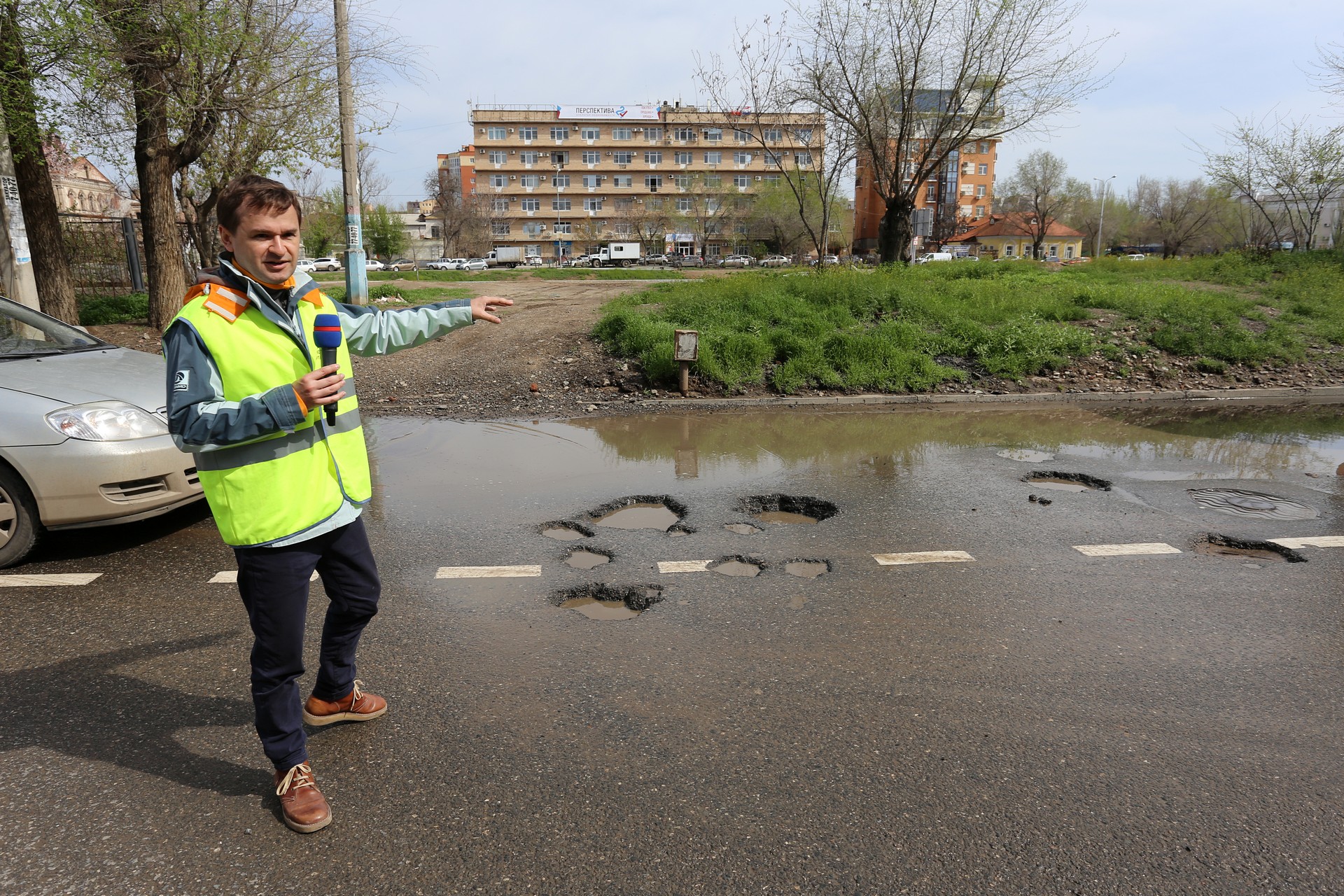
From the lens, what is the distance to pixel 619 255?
74.3 m

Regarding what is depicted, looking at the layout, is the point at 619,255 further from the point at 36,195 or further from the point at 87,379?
the point at 87,379

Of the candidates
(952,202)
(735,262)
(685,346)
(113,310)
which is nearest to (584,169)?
(735,262)

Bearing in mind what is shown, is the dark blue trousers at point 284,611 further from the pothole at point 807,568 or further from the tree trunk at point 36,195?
the tree trunk at point 36,195

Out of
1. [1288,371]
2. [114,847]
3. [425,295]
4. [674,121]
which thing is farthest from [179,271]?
[674,121]

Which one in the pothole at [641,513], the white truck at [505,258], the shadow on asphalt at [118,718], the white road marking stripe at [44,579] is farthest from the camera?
the white truck at [505,258]

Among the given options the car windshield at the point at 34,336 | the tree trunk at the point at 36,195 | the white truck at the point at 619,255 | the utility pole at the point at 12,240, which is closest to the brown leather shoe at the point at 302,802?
the car windshield at the point at 34,336

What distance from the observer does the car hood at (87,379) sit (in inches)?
192

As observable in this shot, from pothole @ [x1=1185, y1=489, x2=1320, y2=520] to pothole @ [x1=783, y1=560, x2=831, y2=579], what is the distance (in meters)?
3.13

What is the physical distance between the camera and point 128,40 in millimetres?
Result: 10945

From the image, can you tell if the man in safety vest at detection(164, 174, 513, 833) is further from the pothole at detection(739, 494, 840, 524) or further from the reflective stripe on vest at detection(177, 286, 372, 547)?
the pothole at detection(739, 494, 840, 524)

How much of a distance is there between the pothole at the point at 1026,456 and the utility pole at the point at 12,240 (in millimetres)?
12058

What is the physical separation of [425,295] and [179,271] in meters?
8.42

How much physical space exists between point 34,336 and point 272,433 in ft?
15.3

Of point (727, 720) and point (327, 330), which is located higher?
point (327, 330)
